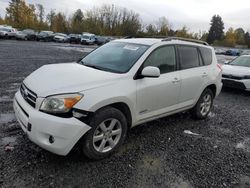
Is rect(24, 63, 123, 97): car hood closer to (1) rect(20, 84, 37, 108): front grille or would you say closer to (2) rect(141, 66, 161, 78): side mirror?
(1) rect(20, 84, 37, 108): front grille

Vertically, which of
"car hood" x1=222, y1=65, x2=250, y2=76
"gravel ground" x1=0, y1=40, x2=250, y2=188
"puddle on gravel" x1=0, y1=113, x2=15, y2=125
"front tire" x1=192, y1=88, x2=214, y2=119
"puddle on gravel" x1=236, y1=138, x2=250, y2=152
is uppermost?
"car hood" x1=222, y1=65, x2=250, y2=76

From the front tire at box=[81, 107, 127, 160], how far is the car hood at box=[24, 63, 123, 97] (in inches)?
16.1

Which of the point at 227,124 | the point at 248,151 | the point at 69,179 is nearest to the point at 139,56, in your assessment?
the point at 69,179

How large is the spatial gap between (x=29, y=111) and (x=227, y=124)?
4.37 metres

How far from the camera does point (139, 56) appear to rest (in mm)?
4031

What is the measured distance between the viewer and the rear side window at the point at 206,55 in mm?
5461

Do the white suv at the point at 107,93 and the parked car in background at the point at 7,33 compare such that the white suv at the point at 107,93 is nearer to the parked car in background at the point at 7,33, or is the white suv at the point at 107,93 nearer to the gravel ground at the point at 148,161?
the gravel ground at the point at 148,161

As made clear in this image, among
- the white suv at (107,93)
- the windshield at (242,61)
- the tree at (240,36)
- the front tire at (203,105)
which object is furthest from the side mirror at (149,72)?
the tree at (240,36)

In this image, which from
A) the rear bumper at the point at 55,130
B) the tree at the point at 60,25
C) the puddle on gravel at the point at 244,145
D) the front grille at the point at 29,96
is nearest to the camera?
the rear bumper at the point at 55,130

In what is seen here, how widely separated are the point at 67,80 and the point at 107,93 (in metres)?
0.59

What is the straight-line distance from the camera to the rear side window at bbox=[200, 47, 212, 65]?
215 inches

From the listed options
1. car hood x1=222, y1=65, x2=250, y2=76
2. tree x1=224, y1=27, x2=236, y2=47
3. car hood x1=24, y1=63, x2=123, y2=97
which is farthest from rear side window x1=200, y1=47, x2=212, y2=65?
tree x1=224, y1=27, x2=236, y2=47

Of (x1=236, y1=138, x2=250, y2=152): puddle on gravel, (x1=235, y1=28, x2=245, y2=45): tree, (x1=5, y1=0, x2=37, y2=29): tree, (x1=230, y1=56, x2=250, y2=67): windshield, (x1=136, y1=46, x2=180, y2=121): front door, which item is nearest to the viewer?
(x1=136, y1=46, x2=180, y2=121): front door

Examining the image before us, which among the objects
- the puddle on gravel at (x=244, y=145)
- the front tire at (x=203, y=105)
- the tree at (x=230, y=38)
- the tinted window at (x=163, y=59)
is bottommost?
the puddle on gravel at (x=244, y=145)
